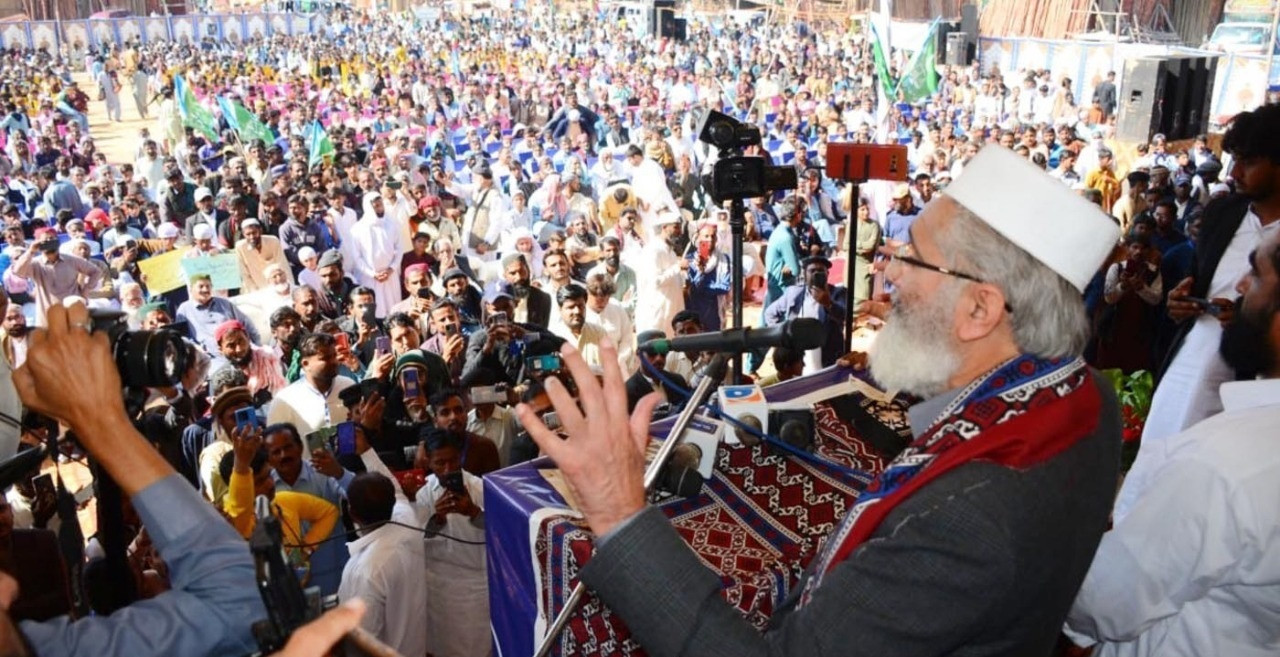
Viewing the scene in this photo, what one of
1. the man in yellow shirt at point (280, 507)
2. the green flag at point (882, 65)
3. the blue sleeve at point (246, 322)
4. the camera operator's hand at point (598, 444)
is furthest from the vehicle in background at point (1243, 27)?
the camera operator's hand at point (598, 444)

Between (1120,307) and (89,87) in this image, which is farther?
(89,87)

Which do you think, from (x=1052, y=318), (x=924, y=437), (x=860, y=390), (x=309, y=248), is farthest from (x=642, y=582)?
(x=309, y=248)

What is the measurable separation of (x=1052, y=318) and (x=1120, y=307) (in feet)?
15.8

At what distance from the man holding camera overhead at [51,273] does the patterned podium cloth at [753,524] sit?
6324 millimetres

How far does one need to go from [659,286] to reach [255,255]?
3069 mm

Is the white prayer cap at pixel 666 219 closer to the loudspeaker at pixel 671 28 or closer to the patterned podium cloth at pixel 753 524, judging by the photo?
the patterned podium cloth at pixel 753 524

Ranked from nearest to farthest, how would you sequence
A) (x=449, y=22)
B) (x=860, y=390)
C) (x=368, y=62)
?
(x=860, y=390) < (x=368, y=62) < (x=449, y=22)

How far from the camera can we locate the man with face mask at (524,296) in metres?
5.89

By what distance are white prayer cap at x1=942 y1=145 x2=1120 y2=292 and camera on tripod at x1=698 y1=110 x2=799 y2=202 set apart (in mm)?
1561

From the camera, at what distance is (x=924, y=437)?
129 centimetres

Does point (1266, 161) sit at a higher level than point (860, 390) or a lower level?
higher

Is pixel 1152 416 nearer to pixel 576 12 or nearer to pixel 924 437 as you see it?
pixel 924 437

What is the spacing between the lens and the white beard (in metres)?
1.39

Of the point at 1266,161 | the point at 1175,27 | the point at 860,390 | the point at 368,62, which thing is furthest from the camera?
the point at 1175,27
